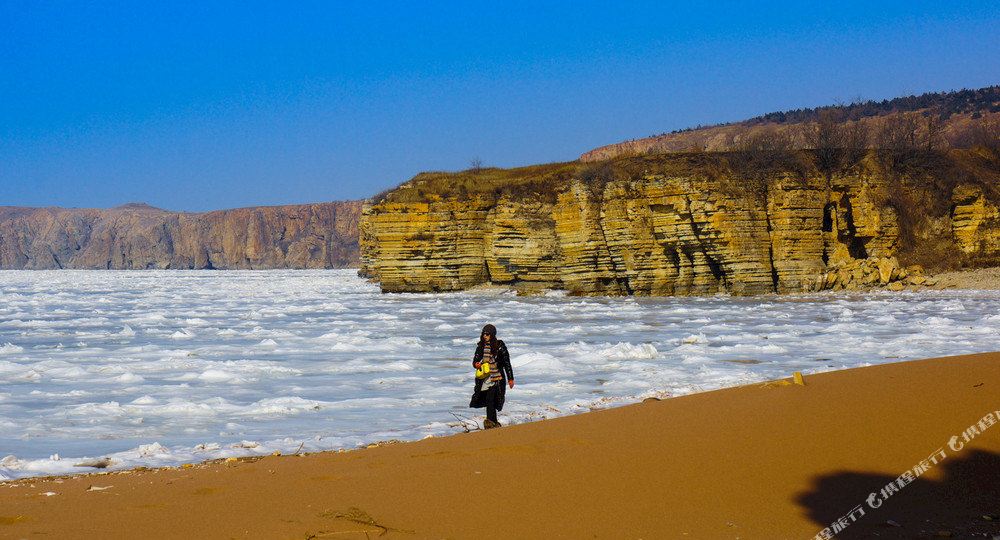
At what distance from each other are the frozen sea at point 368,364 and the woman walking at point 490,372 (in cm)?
48

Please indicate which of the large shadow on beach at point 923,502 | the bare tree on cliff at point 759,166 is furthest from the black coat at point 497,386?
the bare tree on cliff at point 759,166

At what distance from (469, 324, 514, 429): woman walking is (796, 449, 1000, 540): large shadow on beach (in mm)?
3826

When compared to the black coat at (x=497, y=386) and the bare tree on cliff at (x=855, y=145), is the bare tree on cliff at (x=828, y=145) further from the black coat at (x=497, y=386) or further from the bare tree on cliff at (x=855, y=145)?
the black coat at (x=497, y=386)

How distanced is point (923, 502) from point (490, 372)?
444 cm

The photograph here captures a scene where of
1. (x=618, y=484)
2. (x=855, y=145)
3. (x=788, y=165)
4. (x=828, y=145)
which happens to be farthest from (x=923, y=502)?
(x=855, y=145)

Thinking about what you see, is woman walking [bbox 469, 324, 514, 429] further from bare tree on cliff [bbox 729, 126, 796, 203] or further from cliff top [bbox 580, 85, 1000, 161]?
cliff top [bbox 580, 85, 1000, 161]

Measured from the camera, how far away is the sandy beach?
4605 millimetres

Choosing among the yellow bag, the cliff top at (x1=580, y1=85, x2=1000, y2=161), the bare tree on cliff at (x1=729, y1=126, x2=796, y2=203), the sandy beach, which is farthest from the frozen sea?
the cliff top at (x1=580, y1=85, x2=1000, y2=161)

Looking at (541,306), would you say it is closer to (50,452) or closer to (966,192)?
(966,192)

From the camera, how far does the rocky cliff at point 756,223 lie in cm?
3234

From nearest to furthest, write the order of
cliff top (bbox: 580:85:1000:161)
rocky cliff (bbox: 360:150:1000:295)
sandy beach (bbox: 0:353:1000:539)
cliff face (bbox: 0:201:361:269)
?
sandy beach (bbox: 0:353:1000:539) → rocky cliff (bbox: 360:150:1000:295) → cliff top (bbox: 580:85:1000:161) → cliff face (bbox: 0:201:361:269)

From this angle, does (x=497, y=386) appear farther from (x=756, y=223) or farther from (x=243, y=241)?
(x=243, y=241)

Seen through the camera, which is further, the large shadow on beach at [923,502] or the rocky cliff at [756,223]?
the rocky cliff at [756,223]

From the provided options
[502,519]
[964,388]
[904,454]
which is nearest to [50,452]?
[502,519]
